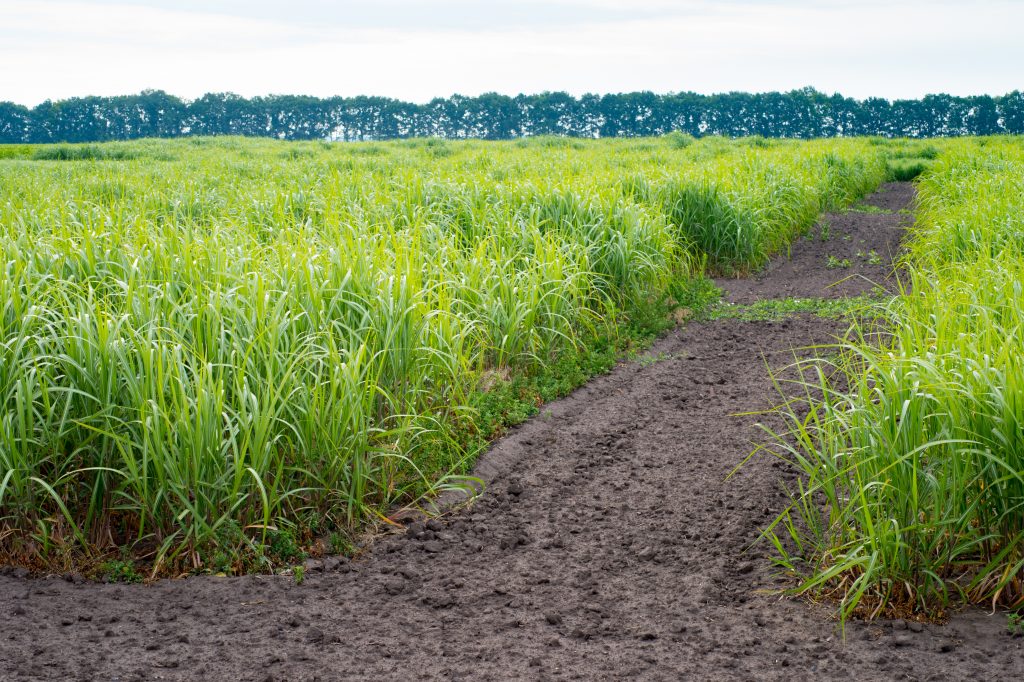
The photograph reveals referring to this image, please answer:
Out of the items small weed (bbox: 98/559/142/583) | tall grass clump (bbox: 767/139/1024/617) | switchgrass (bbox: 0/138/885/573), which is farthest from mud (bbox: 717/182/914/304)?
small weed (bbox: 98/559/142/583)

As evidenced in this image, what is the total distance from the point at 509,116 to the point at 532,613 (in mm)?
59785

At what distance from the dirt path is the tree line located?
163 feet

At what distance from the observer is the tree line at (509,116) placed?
54.1m

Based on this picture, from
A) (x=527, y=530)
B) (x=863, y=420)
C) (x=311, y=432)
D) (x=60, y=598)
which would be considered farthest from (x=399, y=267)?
(x=863, y=420)

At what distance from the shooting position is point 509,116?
60.4 meters

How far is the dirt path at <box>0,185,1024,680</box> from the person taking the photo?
2787 millimetres

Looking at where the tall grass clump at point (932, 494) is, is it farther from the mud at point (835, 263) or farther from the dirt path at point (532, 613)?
the mud at point (835, 263)

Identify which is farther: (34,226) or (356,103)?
(356,103)

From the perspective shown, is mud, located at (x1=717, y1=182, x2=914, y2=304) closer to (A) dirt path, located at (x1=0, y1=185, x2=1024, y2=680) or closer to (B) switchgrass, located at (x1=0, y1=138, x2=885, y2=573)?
(B) switchgrass, located at (x1=0, y1=138, x2=885, y2=573)

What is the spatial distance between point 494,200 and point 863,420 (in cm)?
600

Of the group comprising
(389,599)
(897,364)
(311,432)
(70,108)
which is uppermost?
(70,108)

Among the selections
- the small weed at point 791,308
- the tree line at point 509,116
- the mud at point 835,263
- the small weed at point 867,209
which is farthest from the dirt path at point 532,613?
the tree line at point 509,116

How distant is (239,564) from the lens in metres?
3.46

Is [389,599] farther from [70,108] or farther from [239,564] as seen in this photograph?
[70,108]
